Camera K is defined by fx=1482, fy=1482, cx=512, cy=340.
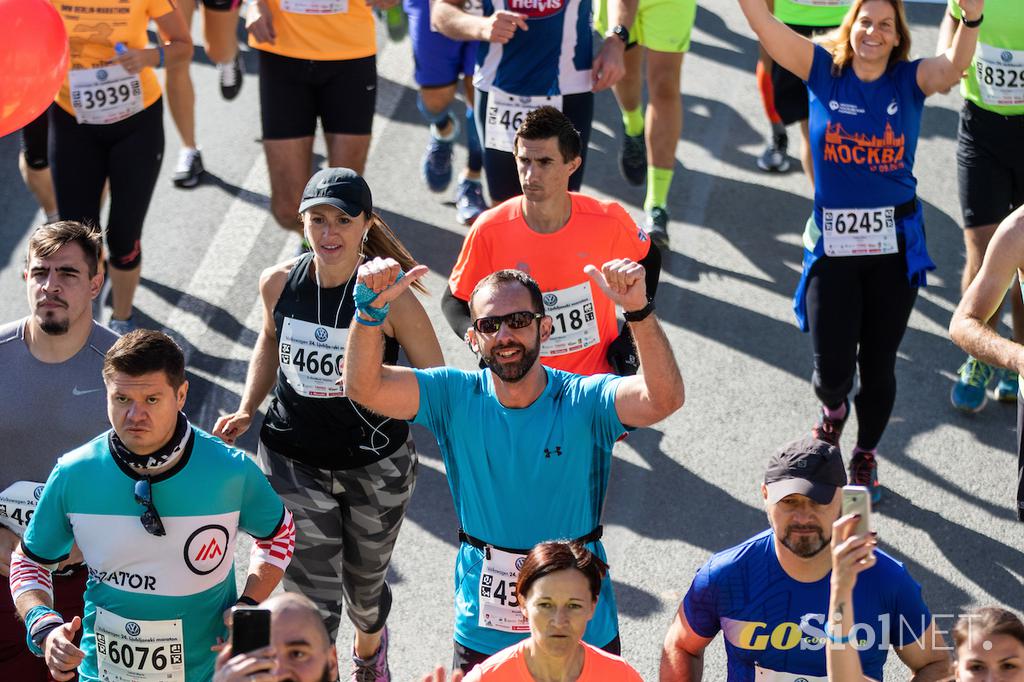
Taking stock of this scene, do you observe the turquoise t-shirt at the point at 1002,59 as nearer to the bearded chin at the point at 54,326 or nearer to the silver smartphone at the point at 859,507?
the silver smartphone at the point at 859,507

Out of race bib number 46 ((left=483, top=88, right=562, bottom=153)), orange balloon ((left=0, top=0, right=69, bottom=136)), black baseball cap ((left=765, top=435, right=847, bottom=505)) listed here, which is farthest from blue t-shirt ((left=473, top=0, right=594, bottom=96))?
black baseball cap ((left=765, top=435, right=847, bottom=505))

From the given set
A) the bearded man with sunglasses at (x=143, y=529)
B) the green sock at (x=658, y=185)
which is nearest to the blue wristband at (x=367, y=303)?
the bearded man with sunglasses at (x=143, y=529)

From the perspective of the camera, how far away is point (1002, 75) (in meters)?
6.61

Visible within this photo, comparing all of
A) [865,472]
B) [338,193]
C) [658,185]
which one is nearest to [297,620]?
[338,193]

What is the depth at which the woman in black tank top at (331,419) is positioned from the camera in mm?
4809

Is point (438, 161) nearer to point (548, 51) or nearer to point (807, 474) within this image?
point (548, 51)

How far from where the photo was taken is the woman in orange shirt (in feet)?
11.8

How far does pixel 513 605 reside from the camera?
13.9ft

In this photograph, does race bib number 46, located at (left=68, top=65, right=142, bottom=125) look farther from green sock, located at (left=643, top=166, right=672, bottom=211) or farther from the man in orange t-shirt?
green sock, located at (left=643, top=166, right=672, bottom=211)

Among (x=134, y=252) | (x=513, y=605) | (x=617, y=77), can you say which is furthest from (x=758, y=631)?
(x=134, y=252)

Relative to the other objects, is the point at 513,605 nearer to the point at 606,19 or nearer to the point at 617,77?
the point at 617,77

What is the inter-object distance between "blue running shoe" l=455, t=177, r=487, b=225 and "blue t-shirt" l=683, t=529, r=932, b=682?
4341 millimetres

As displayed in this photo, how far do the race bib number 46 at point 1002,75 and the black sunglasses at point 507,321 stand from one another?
3418 millimetres

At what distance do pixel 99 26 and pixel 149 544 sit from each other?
3.40 meters
